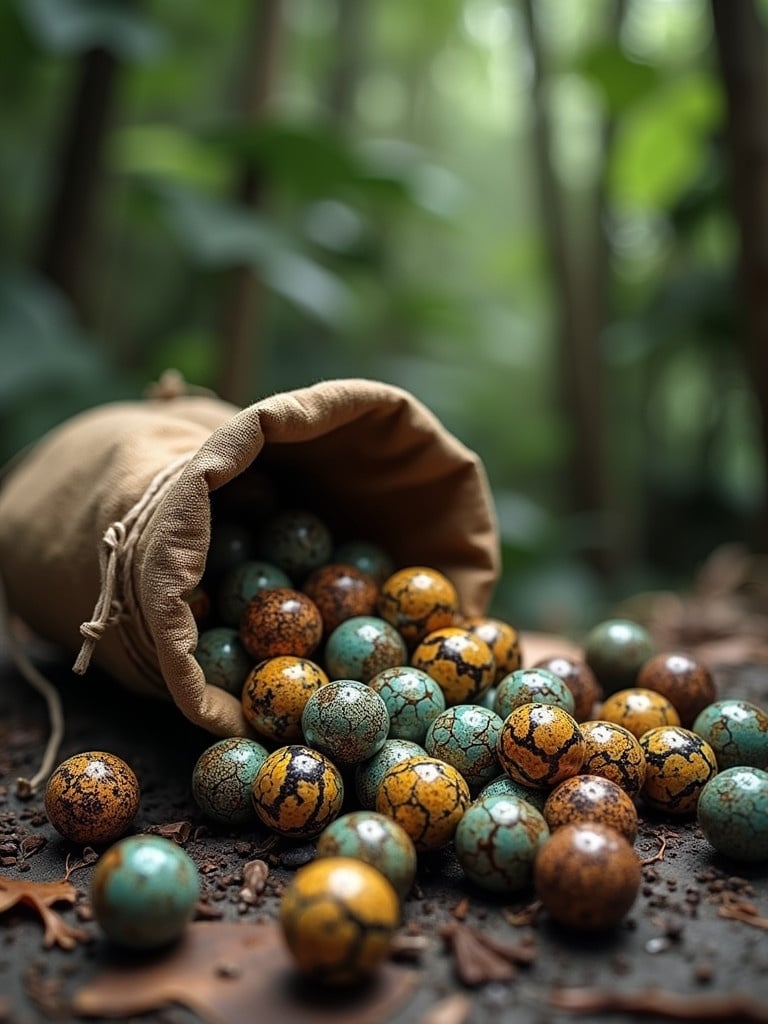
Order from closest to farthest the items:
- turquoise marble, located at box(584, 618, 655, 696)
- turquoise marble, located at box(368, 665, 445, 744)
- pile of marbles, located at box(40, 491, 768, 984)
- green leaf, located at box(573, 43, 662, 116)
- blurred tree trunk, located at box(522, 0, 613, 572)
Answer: pile of marbles, located at box(40, 491, 768, 984), turquoise marble, located at box(368, 665, 445, 744), turquoise marble, located at box(584, 618, 655, 696), green leaf, located at box(573, 43, 662, 116), blurred tree trunk, located at box(522, 0, 613, 572)

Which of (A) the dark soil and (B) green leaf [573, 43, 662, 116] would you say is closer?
(A) the dark soil

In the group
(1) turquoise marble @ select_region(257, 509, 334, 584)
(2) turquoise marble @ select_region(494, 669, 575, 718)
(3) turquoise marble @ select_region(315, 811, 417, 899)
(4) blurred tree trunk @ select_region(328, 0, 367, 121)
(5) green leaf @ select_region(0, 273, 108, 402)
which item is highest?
(4) blurred tree trunk @ select_region(328, 0, 367, 121)

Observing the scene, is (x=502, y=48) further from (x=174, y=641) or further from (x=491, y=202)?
(x=174, y=641)

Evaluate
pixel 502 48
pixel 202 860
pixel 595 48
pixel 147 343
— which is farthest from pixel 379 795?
pixel 502 48

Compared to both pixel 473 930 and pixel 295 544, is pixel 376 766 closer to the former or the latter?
pixel 473 930

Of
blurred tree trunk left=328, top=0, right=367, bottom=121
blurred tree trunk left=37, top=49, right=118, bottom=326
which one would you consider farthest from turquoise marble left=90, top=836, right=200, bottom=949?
blurred tree trunk left=328, top=0, right=367, bottom=121

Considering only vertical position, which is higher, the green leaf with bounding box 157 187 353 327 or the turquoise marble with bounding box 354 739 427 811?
the green leaf with bounding box 157 187 353 327

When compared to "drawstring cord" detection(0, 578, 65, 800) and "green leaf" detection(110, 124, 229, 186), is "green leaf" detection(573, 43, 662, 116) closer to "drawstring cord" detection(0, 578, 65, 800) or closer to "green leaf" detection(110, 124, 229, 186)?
"green leaf" detection(110, 124, 229, 186)

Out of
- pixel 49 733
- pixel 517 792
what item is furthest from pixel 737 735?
pixel 49 733
